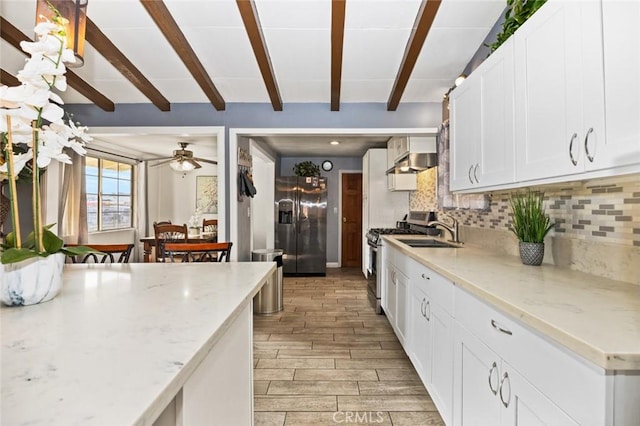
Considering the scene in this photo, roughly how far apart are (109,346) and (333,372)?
83.3 inches

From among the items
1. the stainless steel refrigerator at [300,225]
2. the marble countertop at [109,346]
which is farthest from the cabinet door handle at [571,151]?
the stainless steel refrigerator at [300,225]

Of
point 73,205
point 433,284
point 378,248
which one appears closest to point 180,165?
point 73,205

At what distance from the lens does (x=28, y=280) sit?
102 centimetres

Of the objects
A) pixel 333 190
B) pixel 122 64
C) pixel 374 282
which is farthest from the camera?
pixel 333 190

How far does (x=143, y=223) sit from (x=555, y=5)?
7.06 m

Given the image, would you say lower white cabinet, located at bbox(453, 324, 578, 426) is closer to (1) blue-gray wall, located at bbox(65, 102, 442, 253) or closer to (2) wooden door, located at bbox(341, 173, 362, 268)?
(1) blue-gray wall, located at bbox(65, 102, 442, 253)

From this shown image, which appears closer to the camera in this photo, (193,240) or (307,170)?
(193,240)

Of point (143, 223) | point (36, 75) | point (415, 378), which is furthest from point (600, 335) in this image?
point (143, 223)

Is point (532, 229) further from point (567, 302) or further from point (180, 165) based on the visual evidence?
point (180, 165)

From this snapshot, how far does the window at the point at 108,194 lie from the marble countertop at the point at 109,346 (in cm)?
502

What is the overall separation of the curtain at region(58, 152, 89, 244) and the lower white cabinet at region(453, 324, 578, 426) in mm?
4916

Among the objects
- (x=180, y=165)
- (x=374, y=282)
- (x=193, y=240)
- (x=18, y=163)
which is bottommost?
(x=374, y=282)

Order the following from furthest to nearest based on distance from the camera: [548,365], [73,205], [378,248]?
[73,205] < [378,248] < [548,365]

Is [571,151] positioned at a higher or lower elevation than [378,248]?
higher
